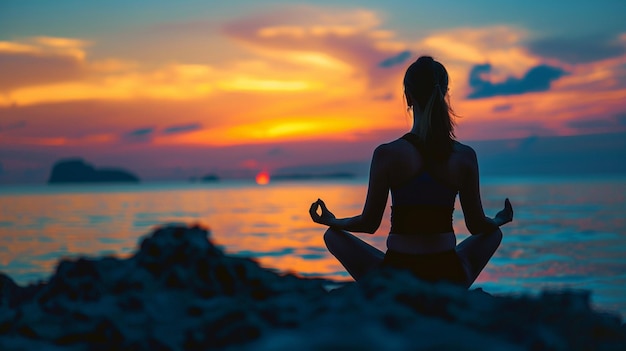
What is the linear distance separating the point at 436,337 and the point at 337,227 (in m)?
2.68

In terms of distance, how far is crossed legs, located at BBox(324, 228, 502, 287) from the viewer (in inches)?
189

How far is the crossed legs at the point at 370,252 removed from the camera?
4.80 meters

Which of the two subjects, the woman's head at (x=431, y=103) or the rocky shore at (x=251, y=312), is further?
the woman's head at (x=431, y=103)

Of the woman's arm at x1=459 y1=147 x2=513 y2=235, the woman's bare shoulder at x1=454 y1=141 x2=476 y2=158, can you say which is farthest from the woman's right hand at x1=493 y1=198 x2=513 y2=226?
the woman's bare shoulder at x1=454 y1=141 x2=476 y2=158

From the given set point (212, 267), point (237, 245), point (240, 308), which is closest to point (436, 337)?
point (240, 308)

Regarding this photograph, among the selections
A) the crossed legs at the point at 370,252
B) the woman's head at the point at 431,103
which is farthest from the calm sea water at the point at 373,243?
the woman's head at the point at 431,103

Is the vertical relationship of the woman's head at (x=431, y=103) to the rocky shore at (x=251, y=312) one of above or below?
above

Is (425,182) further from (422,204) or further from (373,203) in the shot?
(373,203)

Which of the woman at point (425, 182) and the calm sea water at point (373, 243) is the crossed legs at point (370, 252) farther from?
the calm sea water at point (373, 243)

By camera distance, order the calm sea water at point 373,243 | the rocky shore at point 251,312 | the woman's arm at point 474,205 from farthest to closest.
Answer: the calm sea water at point 373,243 < the woman's arm at point 474,205 < the rocky shore at point 251,312

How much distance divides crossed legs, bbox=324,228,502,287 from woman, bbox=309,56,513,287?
16 centimetres

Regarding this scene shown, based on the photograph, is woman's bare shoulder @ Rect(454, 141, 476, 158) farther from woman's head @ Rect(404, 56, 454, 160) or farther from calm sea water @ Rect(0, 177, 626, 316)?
calm sea water @ Rect(0, 177, 626, 316)

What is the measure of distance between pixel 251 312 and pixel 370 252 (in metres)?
2.16

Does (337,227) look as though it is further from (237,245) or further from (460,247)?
(237,245)
